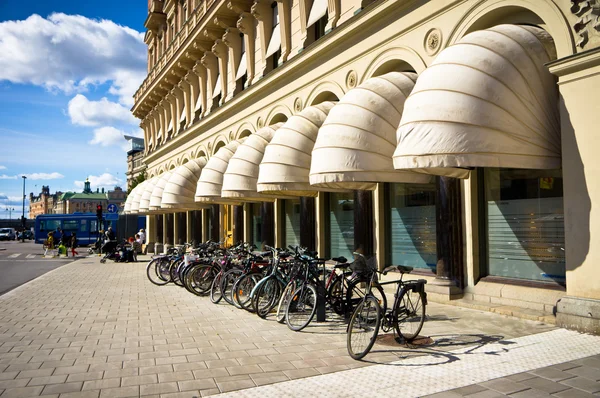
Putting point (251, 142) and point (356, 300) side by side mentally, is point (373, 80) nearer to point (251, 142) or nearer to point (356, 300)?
point (356, 300)

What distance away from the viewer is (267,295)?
8547 millimetres

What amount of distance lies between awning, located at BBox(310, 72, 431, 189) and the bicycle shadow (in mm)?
3976

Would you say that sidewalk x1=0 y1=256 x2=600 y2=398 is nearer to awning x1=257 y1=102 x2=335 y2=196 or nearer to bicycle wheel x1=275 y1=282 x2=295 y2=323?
bicycle wheel x1=275 y1=282 x2=295 y2=323

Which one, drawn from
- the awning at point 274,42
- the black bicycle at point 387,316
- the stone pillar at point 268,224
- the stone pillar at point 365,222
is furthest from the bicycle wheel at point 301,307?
the awning at point 274,42

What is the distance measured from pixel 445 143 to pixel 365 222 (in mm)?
5126

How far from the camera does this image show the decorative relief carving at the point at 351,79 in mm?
12719

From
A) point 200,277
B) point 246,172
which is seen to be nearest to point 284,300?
point 200,277

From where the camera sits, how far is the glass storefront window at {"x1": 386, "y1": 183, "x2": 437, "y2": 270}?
10930 millimetres

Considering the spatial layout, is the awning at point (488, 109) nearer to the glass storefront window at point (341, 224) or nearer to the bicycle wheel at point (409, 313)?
the bicycle wheel at point (409, 313)

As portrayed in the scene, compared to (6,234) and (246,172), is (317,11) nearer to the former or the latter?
(246,172)

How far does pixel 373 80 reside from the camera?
10719 mm

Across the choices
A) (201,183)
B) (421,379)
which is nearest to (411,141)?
(421,379)

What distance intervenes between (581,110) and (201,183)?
14.1 metres

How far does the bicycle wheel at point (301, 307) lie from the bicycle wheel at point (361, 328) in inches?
63.8
